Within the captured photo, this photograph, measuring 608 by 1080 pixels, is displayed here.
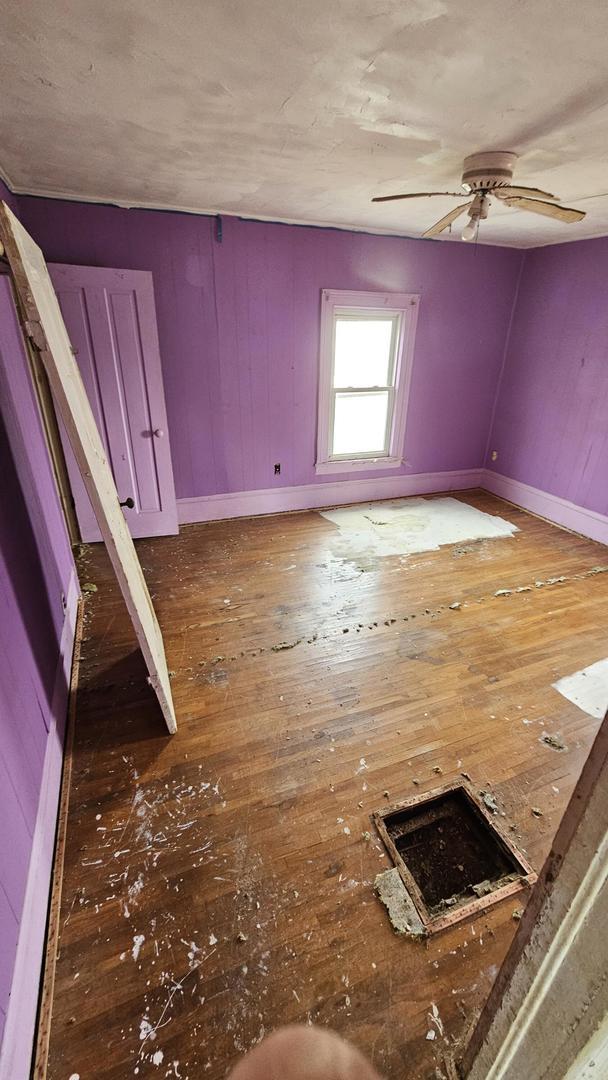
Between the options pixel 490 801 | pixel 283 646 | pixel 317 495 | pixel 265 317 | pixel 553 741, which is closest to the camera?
pixel 490 801

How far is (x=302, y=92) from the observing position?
5.33 ft

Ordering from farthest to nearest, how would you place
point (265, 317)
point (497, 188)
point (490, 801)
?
1. point (265, 317)
2. point (497, 188)
3. point (490, 801)

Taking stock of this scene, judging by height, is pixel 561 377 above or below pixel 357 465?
above

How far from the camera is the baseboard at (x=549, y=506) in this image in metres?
4.27

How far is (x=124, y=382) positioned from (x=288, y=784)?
10.2 ft

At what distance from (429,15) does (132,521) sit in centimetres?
356

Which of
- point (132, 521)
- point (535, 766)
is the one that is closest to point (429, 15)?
point (535, 766)

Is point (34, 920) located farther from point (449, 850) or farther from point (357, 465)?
point (357, 465)

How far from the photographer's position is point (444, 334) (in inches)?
186

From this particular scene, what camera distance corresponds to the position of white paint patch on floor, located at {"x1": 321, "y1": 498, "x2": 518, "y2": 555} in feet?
13.5

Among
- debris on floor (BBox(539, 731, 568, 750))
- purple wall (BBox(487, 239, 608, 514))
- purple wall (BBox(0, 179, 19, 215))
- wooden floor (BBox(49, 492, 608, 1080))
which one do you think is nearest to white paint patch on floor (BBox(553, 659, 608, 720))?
wooden floor (BBox(49, 492, 608, 1080))

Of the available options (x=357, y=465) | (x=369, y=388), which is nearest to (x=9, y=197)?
(x=369, y=388)

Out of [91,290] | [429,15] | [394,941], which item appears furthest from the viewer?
[91,290]

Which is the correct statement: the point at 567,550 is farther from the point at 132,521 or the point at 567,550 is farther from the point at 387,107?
the point at 132,521
